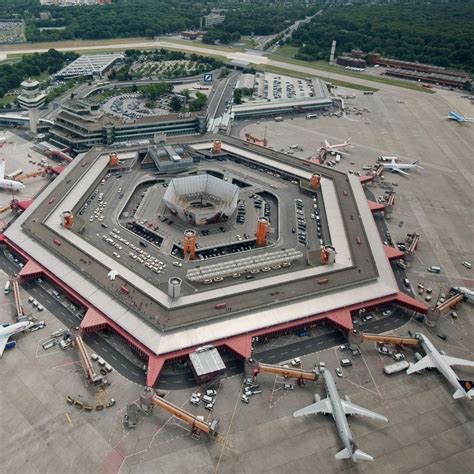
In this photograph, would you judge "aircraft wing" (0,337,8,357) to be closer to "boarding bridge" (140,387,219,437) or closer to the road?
the road

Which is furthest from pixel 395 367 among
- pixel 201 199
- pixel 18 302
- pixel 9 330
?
pixel 18 302

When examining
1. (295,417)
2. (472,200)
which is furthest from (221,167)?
(295,417)

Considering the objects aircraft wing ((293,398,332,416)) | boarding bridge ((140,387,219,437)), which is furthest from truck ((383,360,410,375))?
boarding bridge ((140,387,219,437))

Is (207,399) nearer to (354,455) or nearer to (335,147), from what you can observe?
(354,455)

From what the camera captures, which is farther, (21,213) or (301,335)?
(21,213)

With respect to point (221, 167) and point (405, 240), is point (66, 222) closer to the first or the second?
point (221, 167)

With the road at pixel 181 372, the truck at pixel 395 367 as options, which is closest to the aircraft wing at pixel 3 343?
the road at pixel 181 372
